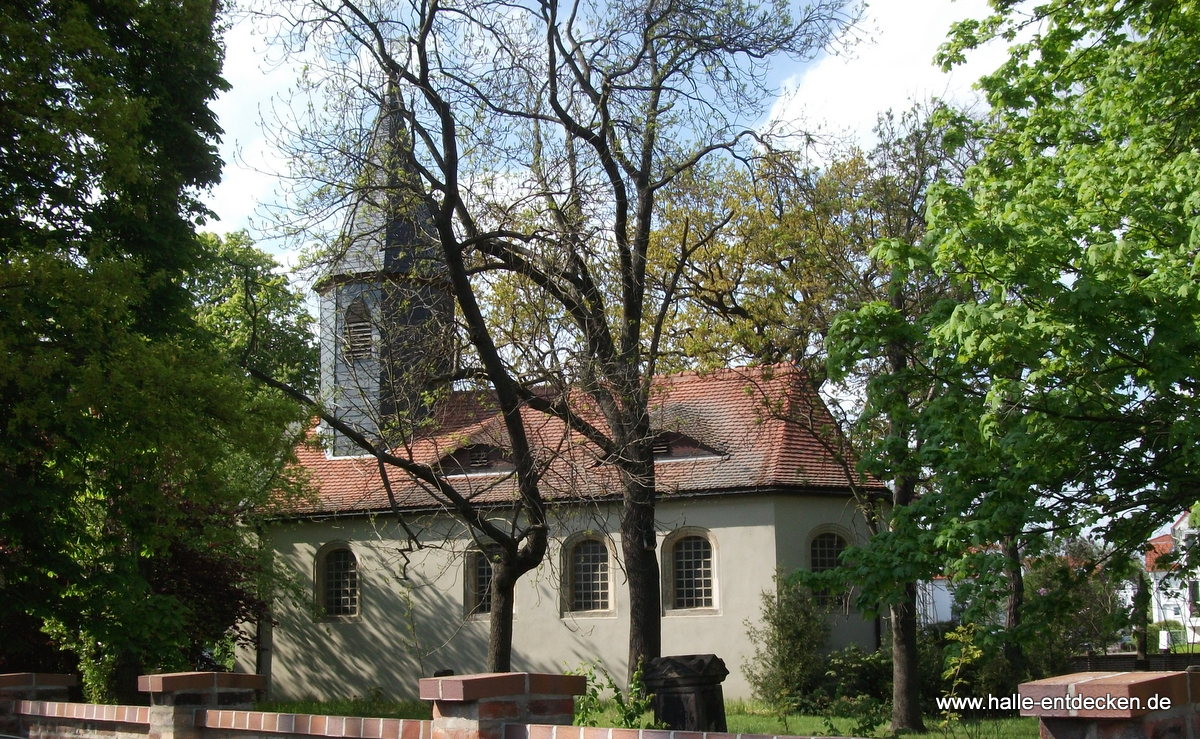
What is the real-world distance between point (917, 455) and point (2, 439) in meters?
9.65

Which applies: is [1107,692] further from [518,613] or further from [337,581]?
[337,581]

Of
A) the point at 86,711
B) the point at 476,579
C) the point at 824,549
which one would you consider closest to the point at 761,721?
the point at 824,549

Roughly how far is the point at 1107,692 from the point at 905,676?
14.2 m

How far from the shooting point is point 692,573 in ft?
83.0

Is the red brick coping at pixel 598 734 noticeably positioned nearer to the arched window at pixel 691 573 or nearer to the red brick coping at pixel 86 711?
the red brick coping at pixel 86 711

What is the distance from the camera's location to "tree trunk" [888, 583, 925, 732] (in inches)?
685

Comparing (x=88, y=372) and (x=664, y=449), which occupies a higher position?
(x=664, y=449)

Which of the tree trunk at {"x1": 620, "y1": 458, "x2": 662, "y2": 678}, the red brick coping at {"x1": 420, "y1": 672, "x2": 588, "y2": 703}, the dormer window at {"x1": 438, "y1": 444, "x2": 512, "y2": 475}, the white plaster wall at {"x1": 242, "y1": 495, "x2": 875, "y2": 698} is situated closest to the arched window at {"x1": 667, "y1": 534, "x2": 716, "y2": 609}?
the white plaster wall at {"x1": 242, "y1": 495, "x2": 875, "y2": 698}

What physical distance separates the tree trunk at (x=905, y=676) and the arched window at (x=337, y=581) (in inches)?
619

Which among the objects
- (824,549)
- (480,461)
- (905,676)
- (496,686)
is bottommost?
(905,676)

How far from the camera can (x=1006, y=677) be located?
67.8 feet

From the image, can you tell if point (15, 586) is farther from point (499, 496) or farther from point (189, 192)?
point (499, 496)

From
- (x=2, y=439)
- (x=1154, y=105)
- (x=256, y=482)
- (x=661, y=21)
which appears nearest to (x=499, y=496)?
(x=256, y=482)

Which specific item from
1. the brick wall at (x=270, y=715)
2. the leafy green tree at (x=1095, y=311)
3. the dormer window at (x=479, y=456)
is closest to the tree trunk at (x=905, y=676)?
the leafy green tree at (x=1095, y=311)
